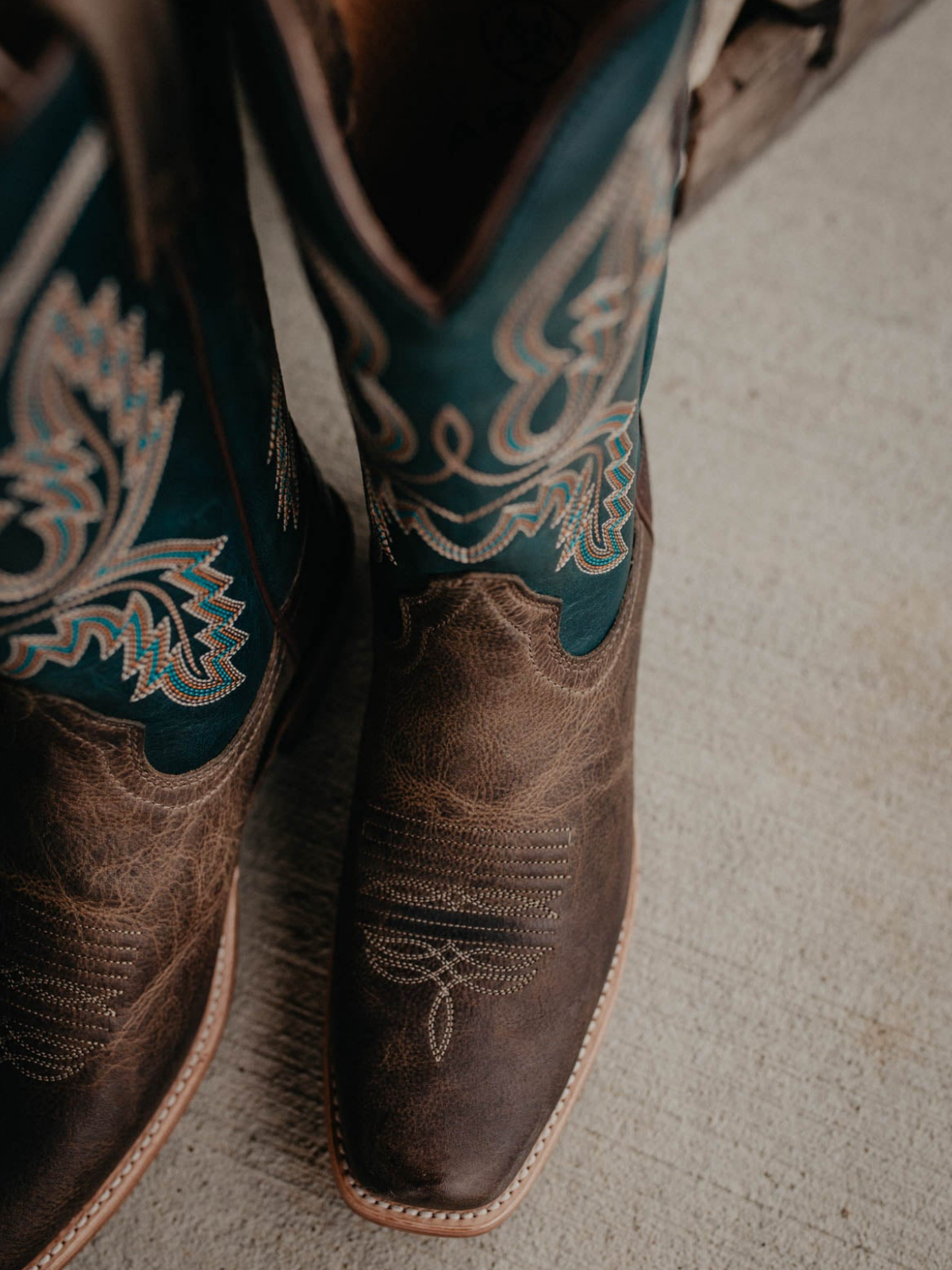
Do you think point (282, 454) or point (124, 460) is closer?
point (124, 460)

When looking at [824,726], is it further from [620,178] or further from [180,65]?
[180,65]

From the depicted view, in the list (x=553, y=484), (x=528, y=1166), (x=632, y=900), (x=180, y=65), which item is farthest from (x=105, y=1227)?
(x=180, y=65)

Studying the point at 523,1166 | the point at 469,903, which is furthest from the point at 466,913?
the point at 523,1166

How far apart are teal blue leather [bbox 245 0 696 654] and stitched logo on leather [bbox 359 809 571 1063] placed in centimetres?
20

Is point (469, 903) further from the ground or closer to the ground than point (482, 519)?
closer to the ground

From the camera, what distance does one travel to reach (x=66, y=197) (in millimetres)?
382

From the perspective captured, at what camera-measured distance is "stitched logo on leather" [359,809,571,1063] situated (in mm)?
649

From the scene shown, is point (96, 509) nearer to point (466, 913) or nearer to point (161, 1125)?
point (466, 913)

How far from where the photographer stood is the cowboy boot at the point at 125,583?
1.28 feet

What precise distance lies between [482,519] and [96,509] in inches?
7.8

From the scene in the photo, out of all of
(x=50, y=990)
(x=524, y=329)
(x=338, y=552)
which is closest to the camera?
(x=524, y=329)

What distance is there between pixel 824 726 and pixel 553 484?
0.48 metres

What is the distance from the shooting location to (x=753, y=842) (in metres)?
0.83

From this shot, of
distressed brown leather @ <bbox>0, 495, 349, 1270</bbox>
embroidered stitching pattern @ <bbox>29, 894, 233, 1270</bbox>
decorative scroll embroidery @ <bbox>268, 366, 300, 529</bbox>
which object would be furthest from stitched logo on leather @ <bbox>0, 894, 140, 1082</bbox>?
decorative scroll embroidery @ <bbox>268, 366, 300, 529</bbox>
